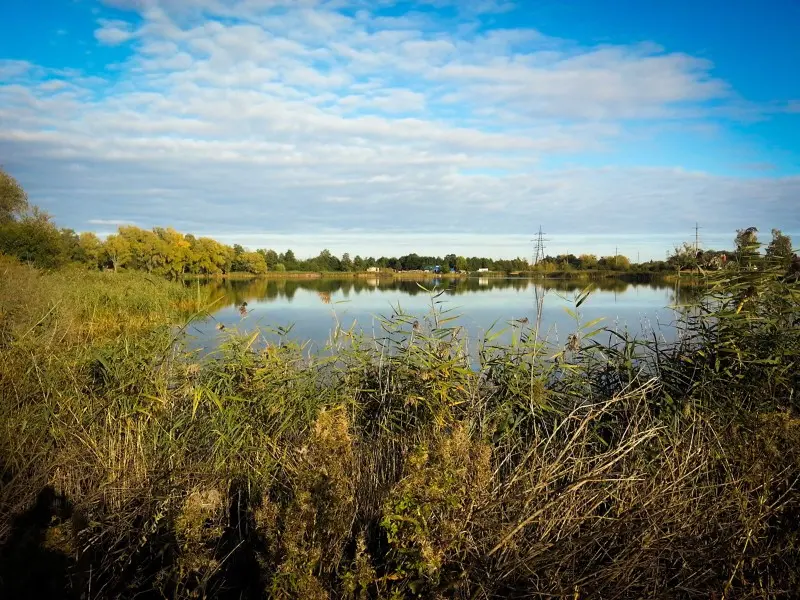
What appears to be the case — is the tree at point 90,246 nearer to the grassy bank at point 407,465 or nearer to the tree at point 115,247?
the tree at point 115,247

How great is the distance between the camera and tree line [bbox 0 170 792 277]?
664 cm

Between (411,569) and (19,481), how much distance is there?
3.11 metres

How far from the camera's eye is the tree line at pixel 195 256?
21.8 feet

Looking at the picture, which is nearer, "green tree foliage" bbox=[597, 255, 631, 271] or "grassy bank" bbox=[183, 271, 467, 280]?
"green tree foliage" bbox=[597, 255, 631, 271]

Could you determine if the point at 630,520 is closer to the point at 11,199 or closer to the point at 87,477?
the point at 87,477

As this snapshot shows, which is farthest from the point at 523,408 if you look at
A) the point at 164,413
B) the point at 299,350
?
the point at 164,413

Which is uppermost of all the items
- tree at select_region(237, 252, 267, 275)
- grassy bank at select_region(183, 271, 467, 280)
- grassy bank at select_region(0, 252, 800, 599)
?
tree at select_region(237, 252, 267, 275)

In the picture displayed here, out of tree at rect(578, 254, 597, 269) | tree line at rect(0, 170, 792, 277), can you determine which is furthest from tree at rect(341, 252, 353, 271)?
tree at rect(578, 254, 597, 269)

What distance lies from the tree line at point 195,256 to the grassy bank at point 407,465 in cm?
132

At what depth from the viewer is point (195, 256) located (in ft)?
155

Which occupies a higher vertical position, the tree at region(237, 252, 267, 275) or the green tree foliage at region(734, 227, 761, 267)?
the tree at region(237, 252, 267, 275)

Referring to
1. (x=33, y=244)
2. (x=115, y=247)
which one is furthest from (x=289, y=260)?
(x=33, y=244)

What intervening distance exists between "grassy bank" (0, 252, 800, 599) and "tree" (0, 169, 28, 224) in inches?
1462

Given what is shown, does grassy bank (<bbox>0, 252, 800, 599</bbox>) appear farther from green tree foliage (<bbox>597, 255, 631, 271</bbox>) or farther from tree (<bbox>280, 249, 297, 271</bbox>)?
tree (<bbox>280, 249, 297, 271</bbox>)
